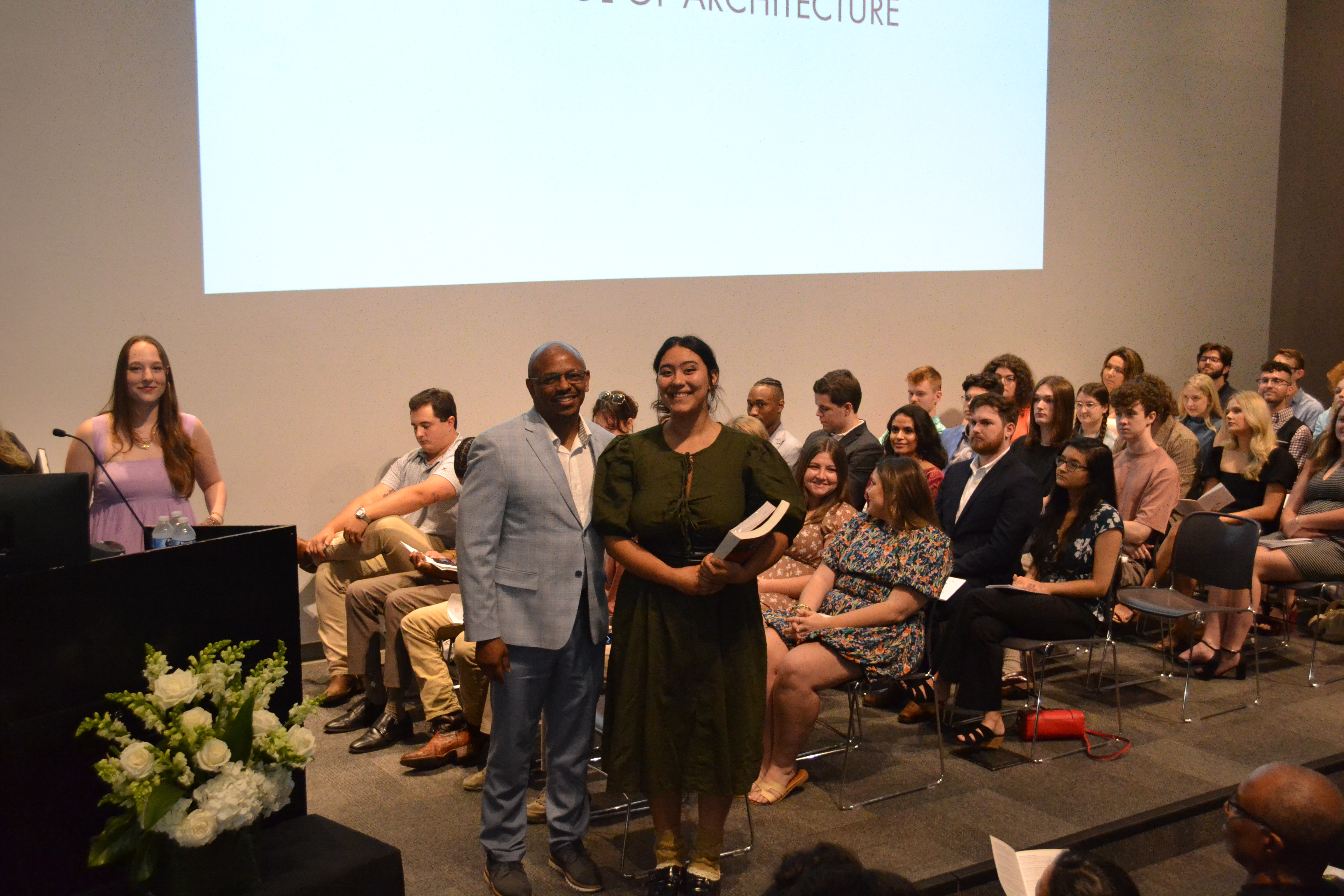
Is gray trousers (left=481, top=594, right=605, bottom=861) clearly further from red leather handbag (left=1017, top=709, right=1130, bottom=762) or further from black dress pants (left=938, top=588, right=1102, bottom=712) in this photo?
red leather handbag (left=1017, top=709, right=1130, bottom=762)

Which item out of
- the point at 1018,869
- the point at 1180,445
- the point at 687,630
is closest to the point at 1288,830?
the point at 1018,869

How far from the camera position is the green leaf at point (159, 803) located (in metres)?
1.87

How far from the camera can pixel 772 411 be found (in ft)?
18.4

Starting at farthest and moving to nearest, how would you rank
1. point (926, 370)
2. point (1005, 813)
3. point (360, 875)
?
point (926, 370) < point (1005, 813) < point (360, 875)

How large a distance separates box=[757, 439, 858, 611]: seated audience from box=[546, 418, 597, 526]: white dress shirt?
1.39 m

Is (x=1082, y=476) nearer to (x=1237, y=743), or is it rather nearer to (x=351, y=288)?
(x=1237, y=743)

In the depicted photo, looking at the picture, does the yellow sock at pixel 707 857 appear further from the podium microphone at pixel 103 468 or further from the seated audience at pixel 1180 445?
the seated audience at pixel 1180 445

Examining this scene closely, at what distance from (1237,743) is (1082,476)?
1116 mm

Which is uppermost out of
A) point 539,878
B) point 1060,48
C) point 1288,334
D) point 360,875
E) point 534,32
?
point 1060,48

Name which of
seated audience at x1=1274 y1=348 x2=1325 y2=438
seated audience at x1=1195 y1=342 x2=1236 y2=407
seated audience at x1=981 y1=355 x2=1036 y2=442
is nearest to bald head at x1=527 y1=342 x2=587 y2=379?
seated audience at x1=981 y1=355 x2=1036 y2=442

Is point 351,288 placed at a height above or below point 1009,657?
above

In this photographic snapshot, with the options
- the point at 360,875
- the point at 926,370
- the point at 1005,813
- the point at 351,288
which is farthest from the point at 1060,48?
the point at 360,875

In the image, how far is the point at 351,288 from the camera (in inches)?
200

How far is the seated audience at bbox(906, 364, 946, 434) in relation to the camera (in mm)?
6410
